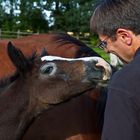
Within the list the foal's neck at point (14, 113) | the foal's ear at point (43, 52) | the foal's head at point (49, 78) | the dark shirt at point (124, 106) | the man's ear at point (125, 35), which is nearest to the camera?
the dark shirt at point (124, 106)

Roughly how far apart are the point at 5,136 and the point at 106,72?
89 cm

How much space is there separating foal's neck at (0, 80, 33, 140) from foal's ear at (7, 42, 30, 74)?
0.37 feet

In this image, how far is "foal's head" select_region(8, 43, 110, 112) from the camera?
3209mm

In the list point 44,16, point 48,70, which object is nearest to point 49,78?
point 48,70

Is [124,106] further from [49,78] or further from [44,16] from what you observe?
[44,16]

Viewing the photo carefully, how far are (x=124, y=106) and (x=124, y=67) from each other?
7.1 inches

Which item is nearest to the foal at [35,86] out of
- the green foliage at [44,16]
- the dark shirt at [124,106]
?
the dark shirt at [124,106]

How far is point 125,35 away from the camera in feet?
5.85

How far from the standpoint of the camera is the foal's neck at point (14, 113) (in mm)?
3107

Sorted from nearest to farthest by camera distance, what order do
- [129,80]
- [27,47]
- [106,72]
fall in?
[129,80] → [106,72] → [27,47]

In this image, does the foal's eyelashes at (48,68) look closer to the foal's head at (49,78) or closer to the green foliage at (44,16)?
the foal's head at (49,78)

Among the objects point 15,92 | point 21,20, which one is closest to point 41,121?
point 15,92

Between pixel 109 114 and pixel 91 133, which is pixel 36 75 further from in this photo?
pixel 109 114

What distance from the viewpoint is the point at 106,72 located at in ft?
9.72
